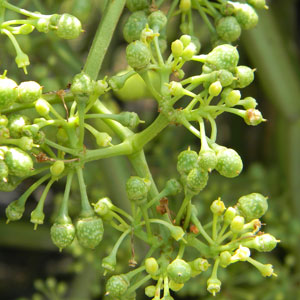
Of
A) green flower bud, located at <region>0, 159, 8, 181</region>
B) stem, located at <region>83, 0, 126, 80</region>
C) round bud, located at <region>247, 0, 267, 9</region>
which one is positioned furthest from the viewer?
round bud, located at <region>247, 0, 267, 9</region>

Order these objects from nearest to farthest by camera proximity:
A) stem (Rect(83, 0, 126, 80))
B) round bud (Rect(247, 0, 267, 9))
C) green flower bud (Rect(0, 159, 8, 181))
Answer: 1. green flower bud (Rect(0, 159, 8, 181))
2. stem (Rect(83, 0, 126, 80))
3. round bud (Rect(247, 0, 267, 9))

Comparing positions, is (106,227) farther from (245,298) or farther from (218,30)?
(218,30)

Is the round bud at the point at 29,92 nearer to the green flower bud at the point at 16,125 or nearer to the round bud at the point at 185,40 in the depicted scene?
the green flower bud at the point at 16,125

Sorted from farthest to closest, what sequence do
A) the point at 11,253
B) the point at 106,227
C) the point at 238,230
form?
the point at 11,253 < the point at 106,227 < the point at 238,230

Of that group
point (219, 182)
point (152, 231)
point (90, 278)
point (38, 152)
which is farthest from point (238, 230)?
point (90, 278)

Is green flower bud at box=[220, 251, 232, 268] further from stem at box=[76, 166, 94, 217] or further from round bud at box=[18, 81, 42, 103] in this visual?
round bud at box=[18, 81, 42, 103]

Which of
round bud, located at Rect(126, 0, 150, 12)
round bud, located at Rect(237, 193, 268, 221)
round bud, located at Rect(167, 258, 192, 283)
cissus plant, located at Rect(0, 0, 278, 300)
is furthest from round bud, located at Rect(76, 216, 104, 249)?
round bud, located at Rect(126, 0, 150, 12)

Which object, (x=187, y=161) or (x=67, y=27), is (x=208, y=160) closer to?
(x=187, y=161)
